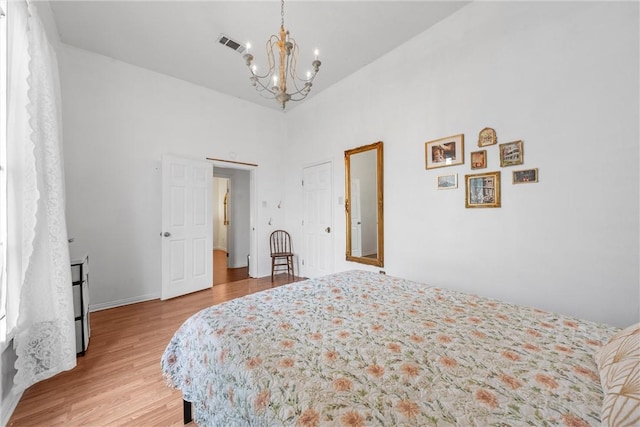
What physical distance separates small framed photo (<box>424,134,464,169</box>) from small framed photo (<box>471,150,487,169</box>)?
0.10 m

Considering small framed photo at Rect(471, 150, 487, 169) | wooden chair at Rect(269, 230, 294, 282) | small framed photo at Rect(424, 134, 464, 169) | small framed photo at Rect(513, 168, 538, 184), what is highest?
small framed photo at Rect(424, 134, 464, 169)

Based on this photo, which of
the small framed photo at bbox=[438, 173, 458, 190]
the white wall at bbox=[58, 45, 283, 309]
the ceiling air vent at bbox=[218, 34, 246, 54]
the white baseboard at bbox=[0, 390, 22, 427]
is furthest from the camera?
the white wall at bbox=[58, 45, 283, 309]

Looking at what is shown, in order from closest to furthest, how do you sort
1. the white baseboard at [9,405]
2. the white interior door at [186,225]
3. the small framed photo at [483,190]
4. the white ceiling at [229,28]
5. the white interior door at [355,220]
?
the white baseboard at [9,405] < the small framed photo at [483,190] < the white ceiling at [229,28] < the white interior door at [186,225] < the white interior door at [355,220]

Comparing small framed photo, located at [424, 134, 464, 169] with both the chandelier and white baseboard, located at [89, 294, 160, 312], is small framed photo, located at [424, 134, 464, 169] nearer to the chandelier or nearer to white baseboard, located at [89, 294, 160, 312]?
the chandelier

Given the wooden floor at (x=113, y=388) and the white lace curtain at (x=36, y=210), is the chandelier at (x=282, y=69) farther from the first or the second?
the wooden floor at (x=113, y=388)

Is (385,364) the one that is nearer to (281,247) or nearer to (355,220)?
(355,220)

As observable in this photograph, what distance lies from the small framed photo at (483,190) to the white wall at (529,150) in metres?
0.06

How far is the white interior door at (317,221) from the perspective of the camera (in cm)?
399

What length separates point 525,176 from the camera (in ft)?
6.92

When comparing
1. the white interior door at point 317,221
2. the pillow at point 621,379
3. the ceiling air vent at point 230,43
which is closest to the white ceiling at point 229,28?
the ceiling air vent at point 230,43

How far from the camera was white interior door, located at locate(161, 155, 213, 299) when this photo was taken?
3.41 meters

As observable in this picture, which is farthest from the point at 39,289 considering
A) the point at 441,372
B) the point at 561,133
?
the point at 561,133

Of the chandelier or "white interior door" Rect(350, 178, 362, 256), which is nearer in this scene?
the chandelier

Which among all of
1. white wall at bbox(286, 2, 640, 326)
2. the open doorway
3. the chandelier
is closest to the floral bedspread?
white wall at bbox(286, 2, 640, 326)
